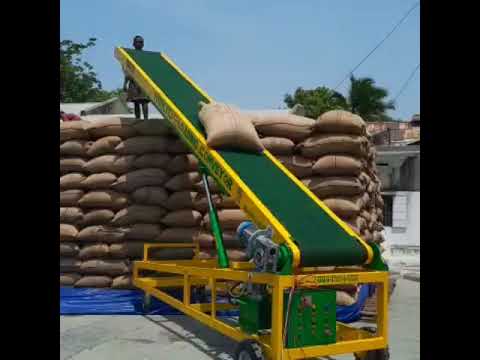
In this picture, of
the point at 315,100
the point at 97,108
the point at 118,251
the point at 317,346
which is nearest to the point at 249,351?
the point at 317,346

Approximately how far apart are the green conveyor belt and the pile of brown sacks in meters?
1.27

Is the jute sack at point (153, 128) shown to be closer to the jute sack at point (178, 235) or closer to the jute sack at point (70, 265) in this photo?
the jute sack at point (178, 235)

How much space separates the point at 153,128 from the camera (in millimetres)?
7973

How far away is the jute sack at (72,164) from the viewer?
8.23 metres

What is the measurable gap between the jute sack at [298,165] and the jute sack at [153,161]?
160cm

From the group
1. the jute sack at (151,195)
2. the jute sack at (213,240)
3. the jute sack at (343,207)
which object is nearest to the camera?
the jute sack at (343,207)

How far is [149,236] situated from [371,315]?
3.10m

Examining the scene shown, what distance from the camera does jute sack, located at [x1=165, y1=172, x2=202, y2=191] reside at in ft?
25.3

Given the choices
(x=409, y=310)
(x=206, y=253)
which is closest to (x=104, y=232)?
(x=206, y=253)

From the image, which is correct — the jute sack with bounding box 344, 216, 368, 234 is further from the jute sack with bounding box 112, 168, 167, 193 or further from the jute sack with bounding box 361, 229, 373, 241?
the jute sack with bounding box 112, 168, 167, 193

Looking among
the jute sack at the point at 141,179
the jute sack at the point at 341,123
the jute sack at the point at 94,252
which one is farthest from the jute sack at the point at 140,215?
the jute sack at the point at 341,123

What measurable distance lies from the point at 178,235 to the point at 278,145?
5.96ft

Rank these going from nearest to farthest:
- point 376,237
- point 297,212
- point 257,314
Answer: point 257,314, point 297,212, point 376,237

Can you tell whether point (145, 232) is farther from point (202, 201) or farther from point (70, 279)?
point (70, 279)
